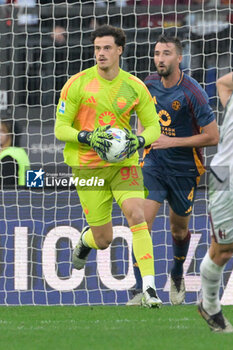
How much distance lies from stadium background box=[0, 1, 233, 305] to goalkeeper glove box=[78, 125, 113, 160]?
204 centimetres

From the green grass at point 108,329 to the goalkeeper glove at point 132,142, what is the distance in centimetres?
121

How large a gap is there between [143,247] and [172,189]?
0.97m

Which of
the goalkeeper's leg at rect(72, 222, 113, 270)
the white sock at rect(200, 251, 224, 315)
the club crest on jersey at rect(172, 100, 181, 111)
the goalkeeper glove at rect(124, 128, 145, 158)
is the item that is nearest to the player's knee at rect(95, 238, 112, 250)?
the goalkeeper's leg at rect(72, 222, 113, 270)

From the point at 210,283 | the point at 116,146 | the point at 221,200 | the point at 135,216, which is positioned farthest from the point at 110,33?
the point at 210,283

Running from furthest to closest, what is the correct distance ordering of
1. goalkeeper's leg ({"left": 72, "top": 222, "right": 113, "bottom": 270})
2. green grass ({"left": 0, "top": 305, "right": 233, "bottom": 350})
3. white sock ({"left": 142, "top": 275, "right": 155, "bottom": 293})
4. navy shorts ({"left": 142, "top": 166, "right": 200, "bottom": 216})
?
navy shorts ({"left": 142, "top": 166, "right": 200, "bottom": 216}) < goalkeeper's leg ({"left": 72, "top": 222, "right": 113, "bottom": 270}) < white sock ({"left": 142, "top": 275, "right": 155, "bottom": 293}) < green grass ({"left": 0, "top": 305, "right": 233, "bottom": 350})

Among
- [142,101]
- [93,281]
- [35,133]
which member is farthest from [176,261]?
[35,133]

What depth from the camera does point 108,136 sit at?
285 inches

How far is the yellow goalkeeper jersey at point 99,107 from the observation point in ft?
24.9

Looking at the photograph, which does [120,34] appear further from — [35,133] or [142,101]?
[35,133]

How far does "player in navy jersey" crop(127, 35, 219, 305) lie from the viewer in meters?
8.14

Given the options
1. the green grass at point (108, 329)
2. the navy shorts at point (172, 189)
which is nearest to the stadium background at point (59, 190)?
the navy shorts at point (172, 189)

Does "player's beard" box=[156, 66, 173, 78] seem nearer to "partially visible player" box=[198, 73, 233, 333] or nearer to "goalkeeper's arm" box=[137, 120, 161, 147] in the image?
"goalkeeper's arm" box=[137, 120, 161, 147]

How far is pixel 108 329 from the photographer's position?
5.98 metres

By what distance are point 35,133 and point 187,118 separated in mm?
2372
